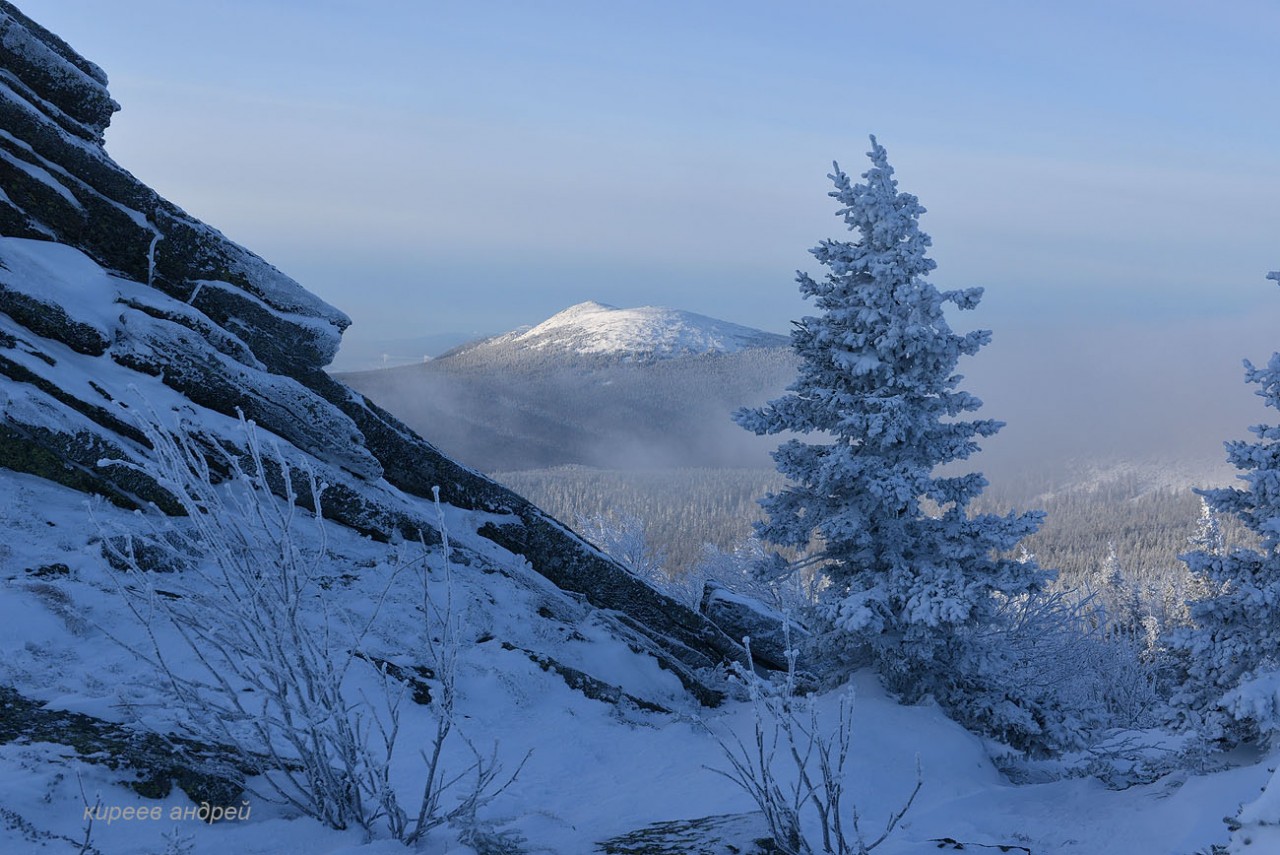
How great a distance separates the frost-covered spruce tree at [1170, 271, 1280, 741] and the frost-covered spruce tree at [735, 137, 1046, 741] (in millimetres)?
2206

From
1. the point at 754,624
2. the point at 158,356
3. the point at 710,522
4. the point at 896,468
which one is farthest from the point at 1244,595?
the point at 710,522

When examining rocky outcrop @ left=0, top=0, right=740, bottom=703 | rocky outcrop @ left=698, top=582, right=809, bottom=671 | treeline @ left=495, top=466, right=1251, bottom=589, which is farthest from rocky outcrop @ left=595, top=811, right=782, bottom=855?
treeline @ left=495, top=466, right=1251, bottom=589

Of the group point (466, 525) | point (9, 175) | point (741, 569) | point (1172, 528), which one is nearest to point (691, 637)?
point (466, 525)

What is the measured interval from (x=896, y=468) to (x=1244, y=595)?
4.30 meters

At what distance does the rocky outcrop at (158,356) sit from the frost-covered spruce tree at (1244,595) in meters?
6.47

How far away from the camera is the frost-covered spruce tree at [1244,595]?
34.4 feet

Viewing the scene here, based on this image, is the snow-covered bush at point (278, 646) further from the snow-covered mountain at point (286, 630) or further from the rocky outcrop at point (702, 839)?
the rocky outcrop at point (702, 839)

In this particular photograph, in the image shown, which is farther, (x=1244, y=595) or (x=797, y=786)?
(x=1244, y=595)

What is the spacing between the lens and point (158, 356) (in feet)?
42.0

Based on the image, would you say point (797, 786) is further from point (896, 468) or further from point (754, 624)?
point (754, 624)

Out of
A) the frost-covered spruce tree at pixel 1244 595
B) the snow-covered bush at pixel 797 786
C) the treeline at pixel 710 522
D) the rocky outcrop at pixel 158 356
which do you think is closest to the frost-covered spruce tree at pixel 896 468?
the frost-covered spruce tree at pixel 1244 595

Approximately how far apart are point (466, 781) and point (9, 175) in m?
12.3

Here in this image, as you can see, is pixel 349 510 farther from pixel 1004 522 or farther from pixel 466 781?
pixel 1004 522

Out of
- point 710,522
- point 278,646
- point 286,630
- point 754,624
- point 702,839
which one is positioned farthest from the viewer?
point 710,522
